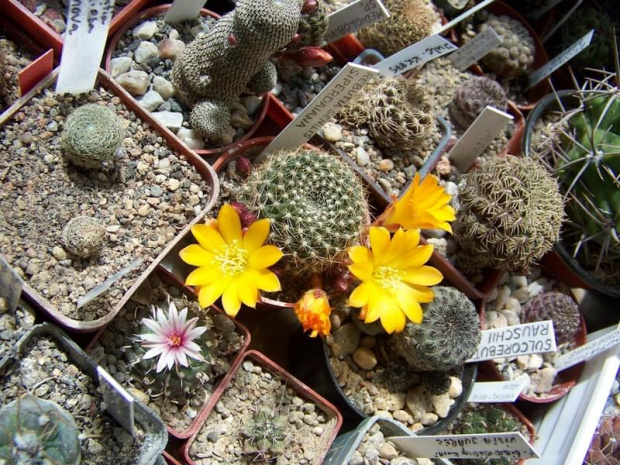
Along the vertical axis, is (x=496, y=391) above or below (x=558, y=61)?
below

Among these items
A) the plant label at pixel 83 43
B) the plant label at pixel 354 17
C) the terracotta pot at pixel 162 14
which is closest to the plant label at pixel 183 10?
the terracotta pot at pixel 162 14

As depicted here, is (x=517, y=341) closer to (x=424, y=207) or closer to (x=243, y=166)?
(x=424, y=207)

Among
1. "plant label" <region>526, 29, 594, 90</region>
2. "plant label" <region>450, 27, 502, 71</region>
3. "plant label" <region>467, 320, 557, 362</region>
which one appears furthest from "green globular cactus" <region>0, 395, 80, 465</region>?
"plant label" <region>526, 29, 594, 90</region>

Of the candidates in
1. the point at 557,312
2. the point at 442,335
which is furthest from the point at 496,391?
the point at 557,312

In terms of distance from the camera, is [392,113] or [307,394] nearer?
[307,394]

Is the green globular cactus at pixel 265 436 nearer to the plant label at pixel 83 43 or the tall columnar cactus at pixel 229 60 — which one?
the tall columnar cactus at pixel 229 60
